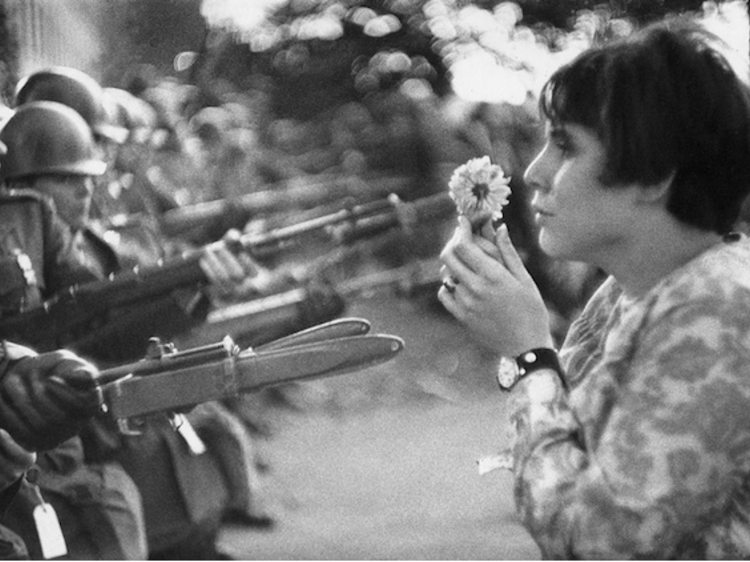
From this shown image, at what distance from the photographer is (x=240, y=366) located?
5.68 ft

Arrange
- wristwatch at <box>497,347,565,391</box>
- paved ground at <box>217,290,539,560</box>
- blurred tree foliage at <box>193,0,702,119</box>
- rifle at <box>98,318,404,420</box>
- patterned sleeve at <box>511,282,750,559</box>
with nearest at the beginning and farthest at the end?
patterned sleeve at <box>511,282,750,559</box> < wristwatch at <box>497,347,565,391</box> < rifle at <box>98,318,404,420</box> < paved ground at <box>217,290,539,560</box> < blurred tree foliage at <box>193,0,702,119</box>

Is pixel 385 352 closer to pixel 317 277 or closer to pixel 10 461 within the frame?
pixel 317 277

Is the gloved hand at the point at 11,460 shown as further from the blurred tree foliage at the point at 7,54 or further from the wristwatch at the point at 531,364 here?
the wristwatch at the point at 531,364

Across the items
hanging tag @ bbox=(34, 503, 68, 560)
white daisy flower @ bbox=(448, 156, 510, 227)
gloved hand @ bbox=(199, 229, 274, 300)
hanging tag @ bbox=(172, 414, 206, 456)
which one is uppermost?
white daisy flower @ bbox=(448, 156, 510, 227)

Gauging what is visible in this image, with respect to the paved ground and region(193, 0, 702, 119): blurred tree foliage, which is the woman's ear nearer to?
the paved ground

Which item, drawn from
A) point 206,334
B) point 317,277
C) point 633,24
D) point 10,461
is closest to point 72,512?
point 10,461

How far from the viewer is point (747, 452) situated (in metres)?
1.05

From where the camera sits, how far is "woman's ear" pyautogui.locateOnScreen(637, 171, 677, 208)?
1.12 meters

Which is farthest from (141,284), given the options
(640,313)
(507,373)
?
(640,313)

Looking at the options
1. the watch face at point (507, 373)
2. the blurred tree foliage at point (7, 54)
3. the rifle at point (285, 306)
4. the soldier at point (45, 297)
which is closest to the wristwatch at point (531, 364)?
the watch face at point (507, 373)

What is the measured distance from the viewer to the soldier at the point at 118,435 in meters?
1.90

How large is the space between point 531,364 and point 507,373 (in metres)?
0.03

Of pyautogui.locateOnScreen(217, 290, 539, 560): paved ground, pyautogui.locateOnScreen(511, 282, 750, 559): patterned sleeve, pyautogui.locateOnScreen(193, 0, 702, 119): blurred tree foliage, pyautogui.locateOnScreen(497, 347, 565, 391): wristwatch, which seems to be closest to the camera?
pyautogui.locateOnScreen(511, 282, 750, 559): patterned sleeve

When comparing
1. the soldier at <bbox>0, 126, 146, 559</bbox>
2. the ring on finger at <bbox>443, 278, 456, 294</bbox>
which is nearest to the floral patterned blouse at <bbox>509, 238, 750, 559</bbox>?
the ring on finger at <bbox>443, 278, 456, 294</bbox>
